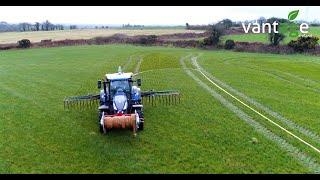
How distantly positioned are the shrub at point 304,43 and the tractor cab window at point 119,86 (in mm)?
41925

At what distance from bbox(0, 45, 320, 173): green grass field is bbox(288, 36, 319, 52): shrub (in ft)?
73.9

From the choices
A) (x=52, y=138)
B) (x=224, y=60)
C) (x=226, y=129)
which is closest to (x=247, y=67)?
(x=224, y=60)

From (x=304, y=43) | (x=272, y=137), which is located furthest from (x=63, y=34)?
(x=272, y=137)

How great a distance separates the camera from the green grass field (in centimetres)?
1166

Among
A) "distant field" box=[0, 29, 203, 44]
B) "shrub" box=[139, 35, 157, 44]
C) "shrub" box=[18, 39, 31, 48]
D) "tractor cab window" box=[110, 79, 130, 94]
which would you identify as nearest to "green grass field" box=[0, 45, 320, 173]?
"tractor cab window" box=[110, 79, 130, 94]

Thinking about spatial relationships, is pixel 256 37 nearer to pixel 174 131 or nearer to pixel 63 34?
pixel 63 34

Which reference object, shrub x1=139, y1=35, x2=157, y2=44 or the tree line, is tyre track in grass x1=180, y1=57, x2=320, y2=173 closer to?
shrub x1=139, y1=35, x2=157, y2=44

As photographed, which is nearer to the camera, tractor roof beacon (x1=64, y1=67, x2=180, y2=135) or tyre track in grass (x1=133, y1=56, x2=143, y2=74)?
tractor roof beacon (x1=64, y1=67, x2=180, y2=135)

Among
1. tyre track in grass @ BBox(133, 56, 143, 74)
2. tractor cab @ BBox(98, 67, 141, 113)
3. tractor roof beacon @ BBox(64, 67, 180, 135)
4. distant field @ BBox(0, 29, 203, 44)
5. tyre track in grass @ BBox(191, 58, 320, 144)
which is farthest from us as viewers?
distant field @ BBox(0, 29, 203, 44)

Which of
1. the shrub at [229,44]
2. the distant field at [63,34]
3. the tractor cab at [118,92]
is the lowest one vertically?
the tractor cab at [118,92]

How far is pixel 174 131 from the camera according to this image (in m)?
15.5

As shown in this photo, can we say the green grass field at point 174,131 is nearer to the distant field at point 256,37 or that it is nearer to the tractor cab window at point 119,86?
the tractor cab window at point 119,86

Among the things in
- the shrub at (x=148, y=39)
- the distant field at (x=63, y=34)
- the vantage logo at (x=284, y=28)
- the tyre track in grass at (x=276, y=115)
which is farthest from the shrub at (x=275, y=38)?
the tyre track in grass at (x=276, y=115)

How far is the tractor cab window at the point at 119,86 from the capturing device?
16094 millimetres
